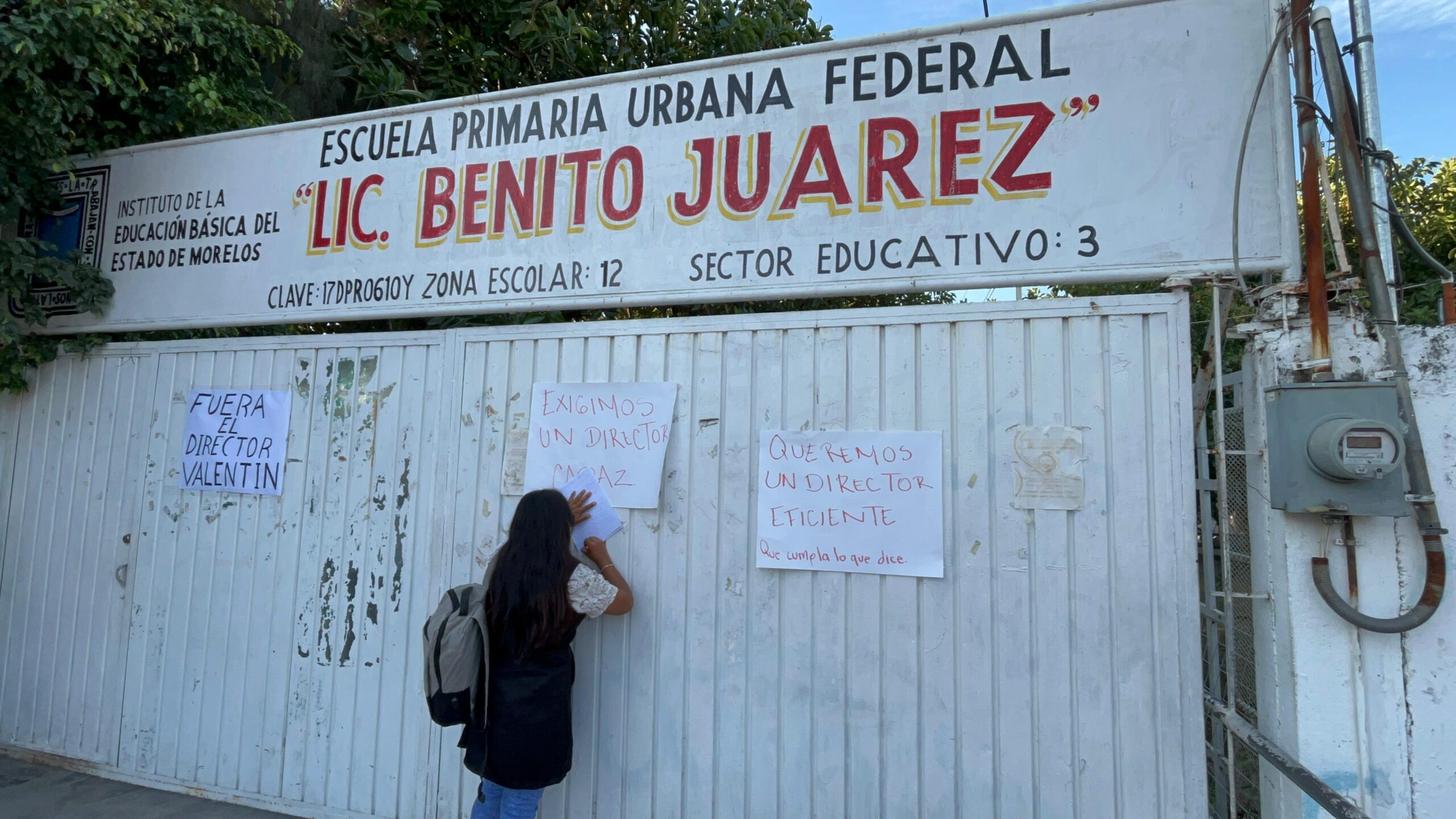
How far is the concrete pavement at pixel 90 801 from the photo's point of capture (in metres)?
4.20

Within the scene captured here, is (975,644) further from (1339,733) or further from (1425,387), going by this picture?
(1425,387)

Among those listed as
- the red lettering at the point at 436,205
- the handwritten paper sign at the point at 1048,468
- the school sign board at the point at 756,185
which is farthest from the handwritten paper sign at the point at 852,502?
→ the red lettering at the point at 436,205

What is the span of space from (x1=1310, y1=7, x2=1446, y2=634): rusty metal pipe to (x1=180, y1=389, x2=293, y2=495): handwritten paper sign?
4.67 m

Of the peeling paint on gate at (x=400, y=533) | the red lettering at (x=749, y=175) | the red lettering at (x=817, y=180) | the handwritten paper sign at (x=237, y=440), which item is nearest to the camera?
the red lettering at (x=817, y=180)

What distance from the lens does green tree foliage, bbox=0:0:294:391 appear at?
4.60 meters

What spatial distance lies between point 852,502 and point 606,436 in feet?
3.79

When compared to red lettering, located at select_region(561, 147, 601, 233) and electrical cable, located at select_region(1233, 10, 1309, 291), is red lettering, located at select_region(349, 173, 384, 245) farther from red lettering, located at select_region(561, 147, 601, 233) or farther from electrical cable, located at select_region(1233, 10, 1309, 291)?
electrical cable, located at select_region(1233, 10, 1309, 291)

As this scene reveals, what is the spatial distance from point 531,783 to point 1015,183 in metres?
3.08

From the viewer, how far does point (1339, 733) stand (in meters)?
2.72

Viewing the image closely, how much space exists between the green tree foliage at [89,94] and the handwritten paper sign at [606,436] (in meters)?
3.20

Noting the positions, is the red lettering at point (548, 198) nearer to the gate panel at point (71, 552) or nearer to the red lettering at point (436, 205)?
the red lettering at point (436, 205)

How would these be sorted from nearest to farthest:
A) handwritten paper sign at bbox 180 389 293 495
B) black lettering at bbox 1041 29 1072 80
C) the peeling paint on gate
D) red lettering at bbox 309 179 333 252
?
1. black lettering at bbox 1041 29 1072 80
2. the peeling paint on gate
3. handwritten paper sign at bbox 180 389 293 495
4. red lettering at bbox 309 179 333 252

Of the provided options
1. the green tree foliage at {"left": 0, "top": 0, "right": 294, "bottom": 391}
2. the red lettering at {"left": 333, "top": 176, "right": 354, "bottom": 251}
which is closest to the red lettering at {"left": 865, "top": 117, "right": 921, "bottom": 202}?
the red lettering at {"left": 333, "top": 176, "right": 354, "bottom": 251}

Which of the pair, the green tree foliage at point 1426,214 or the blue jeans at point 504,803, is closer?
the blue jeans at point 504,803
